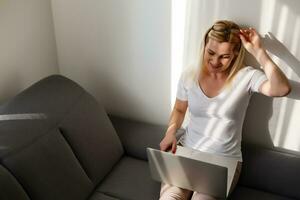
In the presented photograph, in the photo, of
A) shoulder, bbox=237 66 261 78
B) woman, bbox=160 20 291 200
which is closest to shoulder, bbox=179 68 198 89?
woman, bbox=160 20 291 200

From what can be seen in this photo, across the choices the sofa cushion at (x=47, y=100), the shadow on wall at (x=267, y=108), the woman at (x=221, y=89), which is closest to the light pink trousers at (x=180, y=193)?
the woman at (x=221, y=89)

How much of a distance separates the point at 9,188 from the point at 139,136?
84 centimetres

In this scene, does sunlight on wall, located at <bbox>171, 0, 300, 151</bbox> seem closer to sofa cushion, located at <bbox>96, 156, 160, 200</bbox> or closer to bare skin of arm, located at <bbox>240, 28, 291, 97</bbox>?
bare skin of arm, located at <bbox>240, 28, 291, 97</bbox>

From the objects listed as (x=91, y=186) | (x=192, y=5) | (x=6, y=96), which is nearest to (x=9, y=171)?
(x=91, y=186)

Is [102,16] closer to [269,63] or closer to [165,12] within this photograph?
[165,12]

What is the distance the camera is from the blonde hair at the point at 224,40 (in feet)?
5.64

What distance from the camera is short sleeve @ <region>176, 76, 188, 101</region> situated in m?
1.91

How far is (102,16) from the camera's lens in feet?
6.91

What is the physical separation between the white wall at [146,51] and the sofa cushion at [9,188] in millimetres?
930

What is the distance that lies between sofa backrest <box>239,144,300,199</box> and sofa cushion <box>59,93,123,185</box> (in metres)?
0.66

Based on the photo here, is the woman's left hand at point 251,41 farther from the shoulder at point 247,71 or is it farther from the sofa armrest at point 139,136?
the sofa armrest at point 139,136

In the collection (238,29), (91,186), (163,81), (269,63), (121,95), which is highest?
(238,29)

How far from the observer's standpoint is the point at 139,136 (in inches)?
84.0

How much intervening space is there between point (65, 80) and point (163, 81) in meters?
0.51
